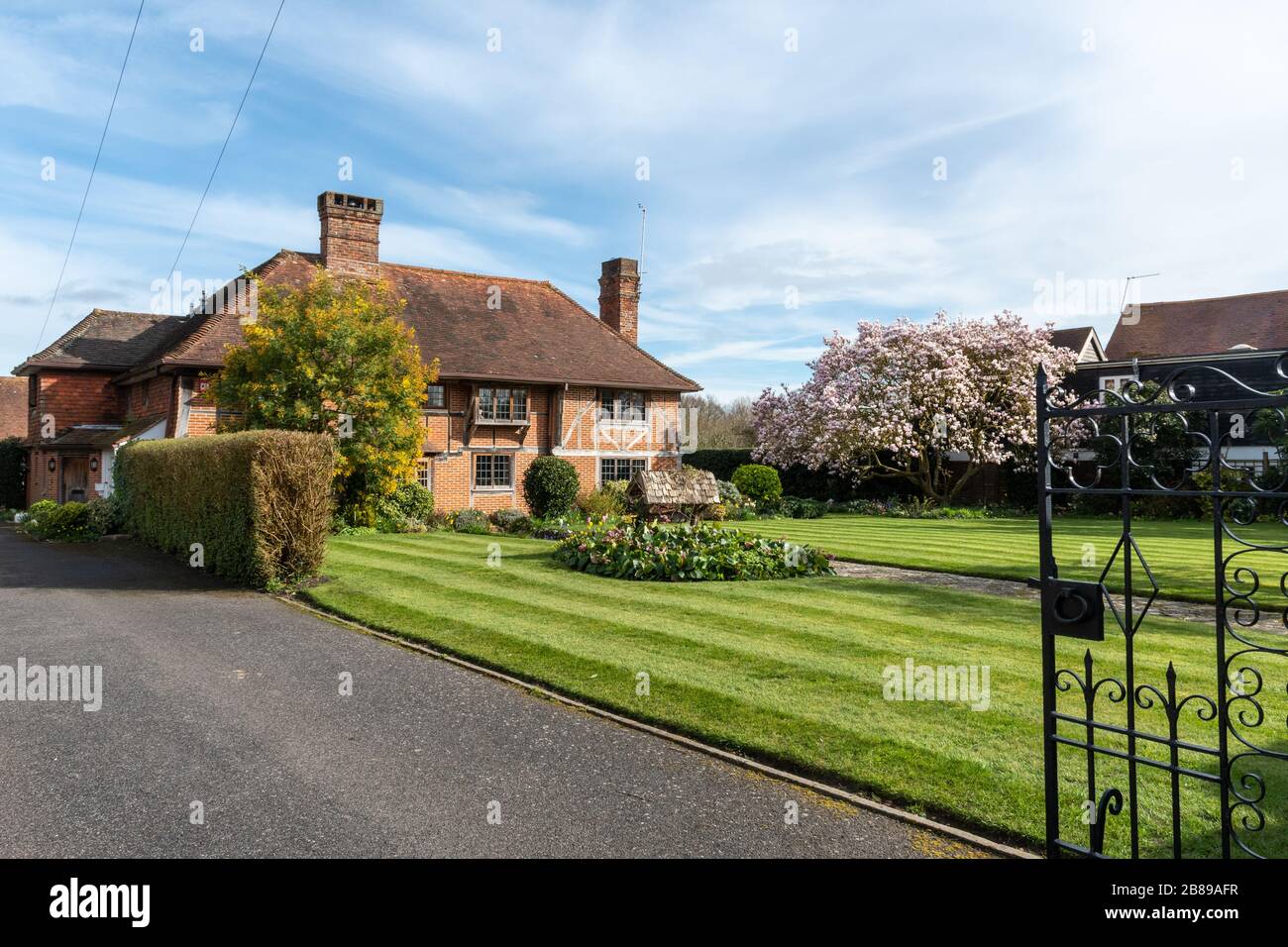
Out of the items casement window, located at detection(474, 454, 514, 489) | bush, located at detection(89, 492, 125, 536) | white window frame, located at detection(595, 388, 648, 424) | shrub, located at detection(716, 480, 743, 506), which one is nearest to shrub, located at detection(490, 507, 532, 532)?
casement window, located at detection(474, 454, 514, 489)

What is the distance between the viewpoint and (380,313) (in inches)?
852

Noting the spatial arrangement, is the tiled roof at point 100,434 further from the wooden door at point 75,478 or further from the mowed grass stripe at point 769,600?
the mowed grass stripe at point 769,600

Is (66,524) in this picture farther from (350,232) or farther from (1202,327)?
(1202,327)

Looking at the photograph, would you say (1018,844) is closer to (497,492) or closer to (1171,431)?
(497,492)

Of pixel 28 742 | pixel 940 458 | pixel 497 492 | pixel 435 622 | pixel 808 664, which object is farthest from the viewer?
pixel 940 458

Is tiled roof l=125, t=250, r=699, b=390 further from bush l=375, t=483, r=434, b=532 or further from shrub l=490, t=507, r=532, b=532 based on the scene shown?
shrub l=490, t=507, r=532, b=532

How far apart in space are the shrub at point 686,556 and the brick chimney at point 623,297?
19893 mm

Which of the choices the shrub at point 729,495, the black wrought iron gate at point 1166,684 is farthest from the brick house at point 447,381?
the black wrought iron gate at point 1166,684

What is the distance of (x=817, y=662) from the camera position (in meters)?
8.49

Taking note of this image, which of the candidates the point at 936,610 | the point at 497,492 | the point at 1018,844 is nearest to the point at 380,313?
the point at 497,492

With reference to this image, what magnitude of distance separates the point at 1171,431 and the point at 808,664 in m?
26.8

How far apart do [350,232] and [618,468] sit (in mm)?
11777

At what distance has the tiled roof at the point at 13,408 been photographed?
4762 cm

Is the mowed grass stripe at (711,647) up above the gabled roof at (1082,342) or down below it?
below
